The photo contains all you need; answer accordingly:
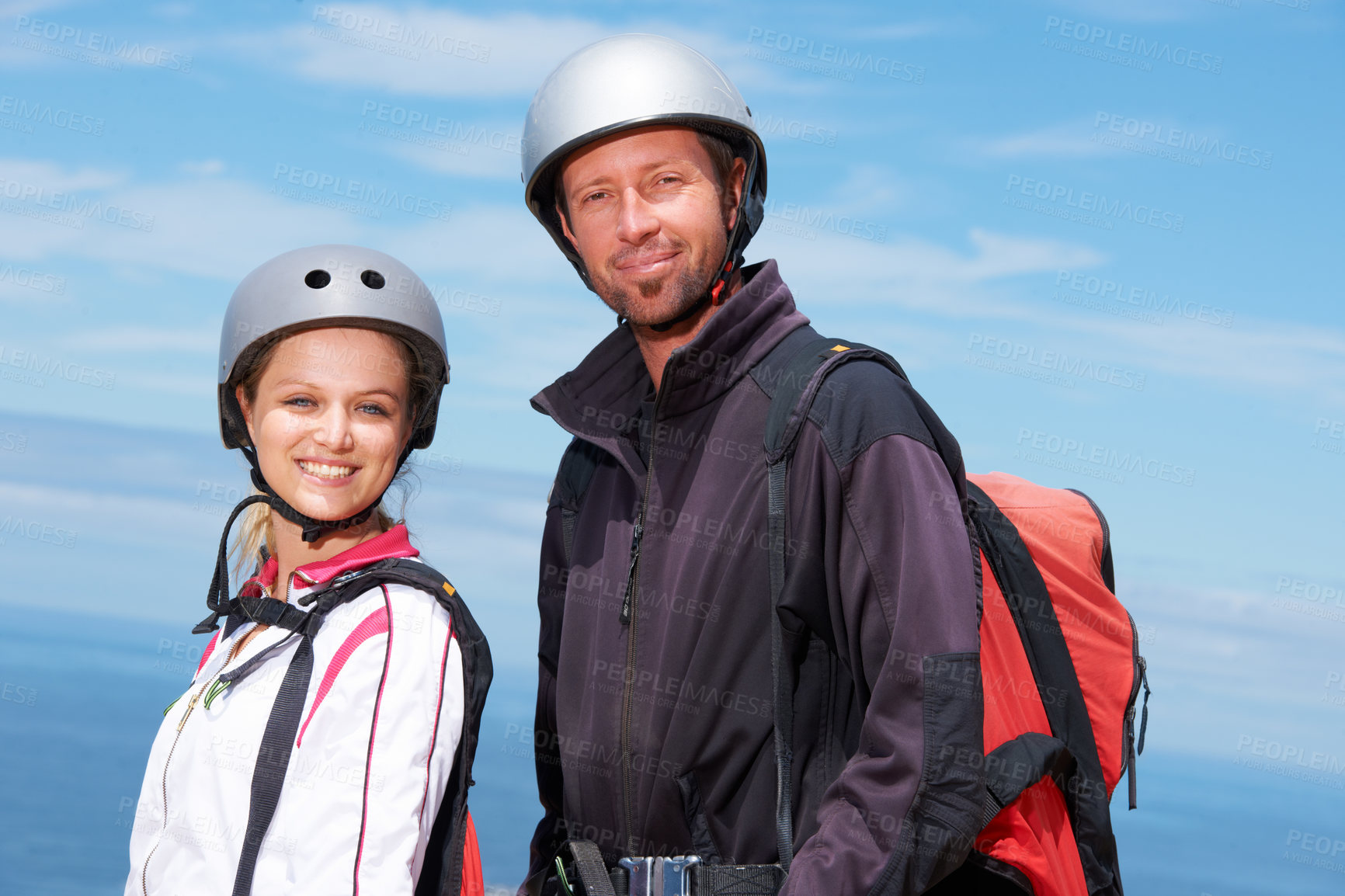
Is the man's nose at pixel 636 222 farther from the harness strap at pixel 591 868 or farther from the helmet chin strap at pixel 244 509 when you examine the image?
the harness strap at pixel 591 868

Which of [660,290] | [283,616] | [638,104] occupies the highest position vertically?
[638,104]

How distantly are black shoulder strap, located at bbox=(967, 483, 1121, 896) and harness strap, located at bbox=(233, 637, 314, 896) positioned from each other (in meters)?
1.86

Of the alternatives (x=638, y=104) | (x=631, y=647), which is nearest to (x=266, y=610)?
(x=631, y=647)

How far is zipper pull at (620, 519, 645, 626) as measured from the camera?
329 centimetres

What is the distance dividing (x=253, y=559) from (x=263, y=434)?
23.3 inches

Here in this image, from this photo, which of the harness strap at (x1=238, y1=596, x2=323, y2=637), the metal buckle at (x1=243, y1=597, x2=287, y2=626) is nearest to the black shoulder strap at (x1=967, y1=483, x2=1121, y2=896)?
the harness strap at (x1=238, y1=596, x2=323, y2=637)

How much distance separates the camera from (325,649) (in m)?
2.98

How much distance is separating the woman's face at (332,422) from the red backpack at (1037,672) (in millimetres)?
1239

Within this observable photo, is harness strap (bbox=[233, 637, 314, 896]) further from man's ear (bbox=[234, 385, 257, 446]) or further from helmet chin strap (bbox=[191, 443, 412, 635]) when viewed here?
man's ear (bbox=[234, 385, 257, 446])

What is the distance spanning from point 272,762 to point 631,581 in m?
1.08

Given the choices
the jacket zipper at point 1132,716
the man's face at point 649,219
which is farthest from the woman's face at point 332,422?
the jacket zipper at point 1132,716

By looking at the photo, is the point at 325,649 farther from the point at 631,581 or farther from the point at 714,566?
the point at 714,566

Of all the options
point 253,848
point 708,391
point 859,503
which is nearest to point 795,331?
point 708,391

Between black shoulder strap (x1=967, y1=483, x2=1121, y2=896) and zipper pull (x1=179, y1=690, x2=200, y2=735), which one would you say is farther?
zipper pull (x1=179, y1=690, x2=200, y2=735)
